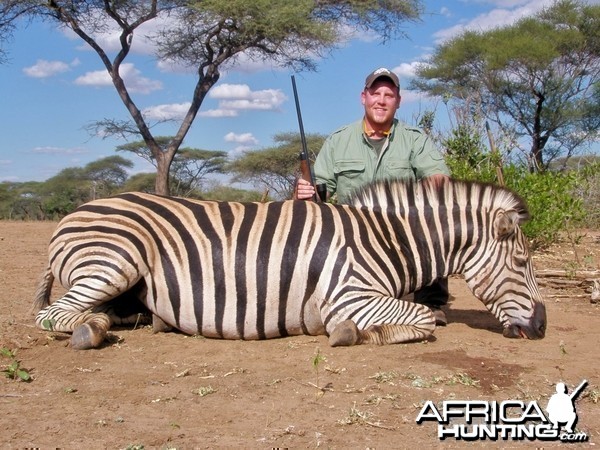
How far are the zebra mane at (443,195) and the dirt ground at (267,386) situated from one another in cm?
87

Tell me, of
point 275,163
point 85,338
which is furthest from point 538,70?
point 85,338

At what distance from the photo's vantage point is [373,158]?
5.52 metres

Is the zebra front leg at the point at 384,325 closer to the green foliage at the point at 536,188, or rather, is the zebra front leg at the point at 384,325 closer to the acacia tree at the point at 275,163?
the green foliage at the point at 536,188

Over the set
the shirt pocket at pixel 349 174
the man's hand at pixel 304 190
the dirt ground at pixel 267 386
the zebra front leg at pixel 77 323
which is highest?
the shirt pocket at pixel 349 174

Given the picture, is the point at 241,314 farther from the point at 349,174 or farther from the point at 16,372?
the point at 349,174

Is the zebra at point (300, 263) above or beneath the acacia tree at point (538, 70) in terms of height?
beneath

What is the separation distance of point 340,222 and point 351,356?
944 mm

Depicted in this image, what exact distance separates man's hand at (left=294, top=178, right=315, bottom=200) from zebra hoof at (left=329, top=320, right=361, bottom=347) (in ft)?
4.35

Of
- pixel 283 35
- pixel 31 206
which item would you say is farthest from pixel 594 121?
pixel 31 206

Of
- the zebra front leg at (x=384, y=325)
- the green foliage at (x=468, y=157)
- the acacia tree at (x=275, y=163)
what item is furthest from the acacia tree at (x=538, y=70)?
the zebra front leg at (x=384, y=325)

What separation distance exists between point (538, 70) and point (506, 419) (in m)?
20.7

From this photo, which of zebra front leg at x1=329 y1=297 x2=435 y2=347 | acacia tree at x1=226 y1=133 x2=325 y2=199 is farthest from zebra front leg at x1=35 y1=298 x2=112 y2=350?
acacia tree at x1=226 y1=133 x2=325 y2=199

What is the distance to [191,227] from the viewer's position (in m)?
4.59

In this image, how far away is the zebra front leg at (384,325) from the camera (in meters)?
4.20
